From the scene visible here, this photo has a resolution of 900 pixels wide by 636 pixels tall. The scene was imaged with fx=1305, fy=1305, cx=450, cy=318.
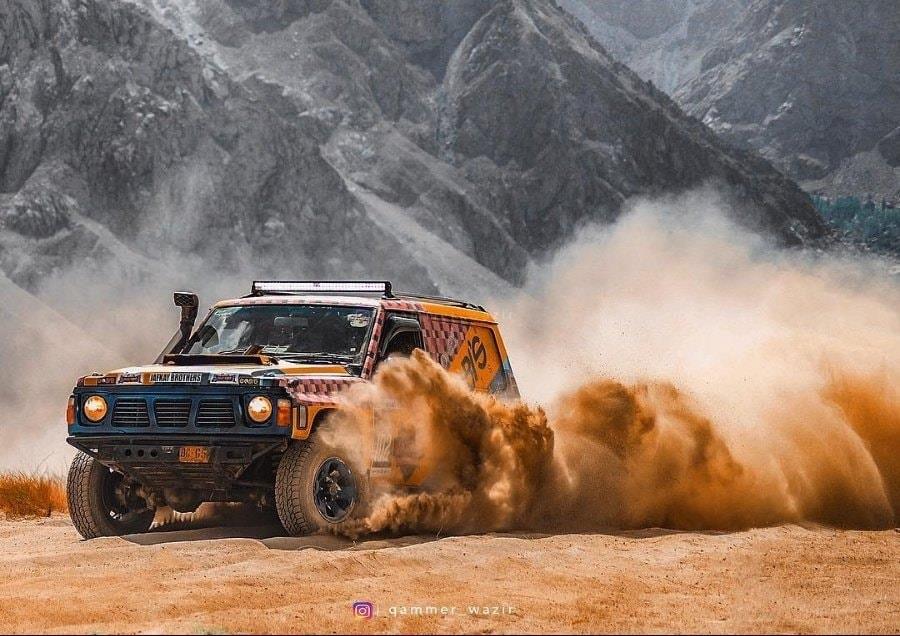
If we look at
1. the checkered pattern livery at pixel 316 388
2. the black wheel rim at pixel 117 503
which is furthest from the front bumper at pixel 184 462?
the black wheel rim at pixel 117 503

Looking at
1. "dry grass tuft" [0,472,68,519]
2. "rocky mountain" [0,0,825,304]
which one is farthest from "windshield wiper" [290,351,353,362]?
"rocky mountain" [0,0,825,304]

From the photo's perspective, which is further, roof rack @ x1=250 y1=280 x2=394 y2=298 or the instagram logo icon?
roof rack @ x1=250 y1=280 x2=394 y2=298

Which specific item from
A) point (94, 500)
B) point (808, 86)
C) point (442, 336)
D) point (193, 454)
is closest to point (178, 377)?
point (193, 454)

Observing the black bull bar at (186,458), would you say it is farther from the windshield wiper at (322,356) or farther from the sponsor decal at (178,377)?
the windshield wiper at (322,356)

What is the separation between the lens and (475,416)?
10.8 m

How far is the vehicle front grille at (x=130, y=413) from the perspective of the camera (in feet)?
32.9

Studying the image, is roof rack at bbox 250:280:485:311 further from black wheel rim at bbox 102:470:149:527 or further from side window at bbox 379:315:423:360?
black wheel rim at bbox 102:470:149:527

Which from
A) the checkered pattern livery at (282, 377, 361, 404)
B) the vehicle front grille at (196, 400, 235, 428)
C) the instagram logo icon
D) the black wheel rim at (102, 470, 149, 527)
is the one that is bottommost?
the instagram logo icon

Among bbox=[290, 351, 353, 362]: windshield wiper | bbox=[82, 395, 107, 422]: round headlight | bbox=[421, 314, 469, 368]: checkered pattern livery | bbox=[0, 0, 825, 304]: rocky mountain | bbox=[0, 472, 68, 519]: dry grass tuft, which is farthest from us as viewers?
bbox=[0, 0, 825, 304]: rocky mountain

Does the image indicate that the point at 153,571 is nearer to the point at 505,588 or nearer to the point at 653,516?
the point at 505,588

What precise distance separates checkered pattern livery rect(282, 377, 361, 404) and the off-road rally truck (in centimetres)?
1

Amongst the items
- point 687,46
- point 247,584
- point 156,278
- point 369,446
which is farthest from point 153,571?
point 687,46

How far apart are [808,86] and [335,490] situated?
154 m

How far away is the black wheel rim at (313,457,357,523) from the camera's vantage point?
9789mm
